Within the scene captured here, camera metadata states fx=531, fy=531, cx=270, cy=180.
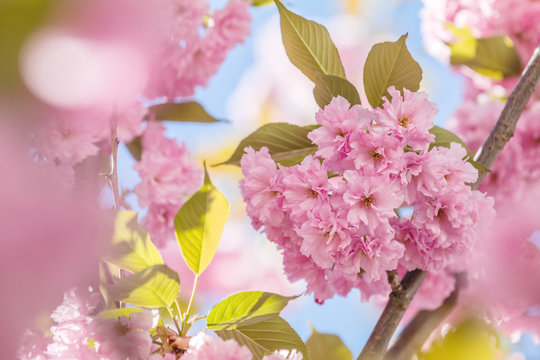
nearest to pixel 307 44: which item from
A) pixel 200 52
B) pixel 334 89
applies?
pixel 334 89

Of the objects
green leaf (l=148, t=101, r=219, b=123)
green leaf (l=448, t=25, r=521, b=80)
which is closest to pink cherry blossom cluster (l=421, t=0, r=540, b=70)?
green leaf (l=448, t=25, r=521, b=80)

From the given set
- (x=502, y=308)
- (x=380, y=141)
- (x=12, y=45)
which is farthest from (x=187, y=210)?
(x=502, y=308)

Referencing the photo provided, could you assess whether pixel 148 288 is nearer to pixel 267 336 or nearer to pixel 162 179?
pixel 267 336

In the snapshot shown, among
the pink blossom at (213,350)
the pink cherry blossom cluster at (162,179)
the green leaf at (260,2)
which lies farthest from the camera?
the green leaf at (260,2)

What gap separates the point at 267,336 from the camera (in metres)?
0.44

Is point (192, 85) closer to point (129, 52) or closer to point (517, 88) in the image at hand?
point (517, 88)

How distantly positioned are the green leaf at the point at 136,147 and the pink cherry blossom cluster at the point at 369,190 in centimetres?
42

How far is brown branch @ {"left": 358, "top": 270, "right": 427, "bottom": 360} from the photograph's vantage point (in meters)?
0.48

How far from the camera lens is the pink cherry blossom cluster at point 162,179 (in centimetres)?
75

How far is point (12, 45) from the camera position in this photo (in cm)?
17

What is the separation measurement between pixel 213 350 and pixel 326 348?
0.23m

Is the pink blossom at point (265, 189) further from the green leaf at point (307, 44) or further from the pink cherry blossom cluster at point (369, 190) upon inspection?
the green leaf at point (307, 44)

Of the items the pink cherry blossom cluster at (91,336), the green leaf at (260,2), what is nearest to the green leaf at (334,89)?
the pink cherry blossom cluster at (91,336)

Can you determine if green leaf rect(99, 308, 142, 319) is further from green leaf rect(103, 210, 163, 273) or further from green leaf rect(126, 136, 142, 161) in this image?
green leaf rect(126, 136, 142, 161)
